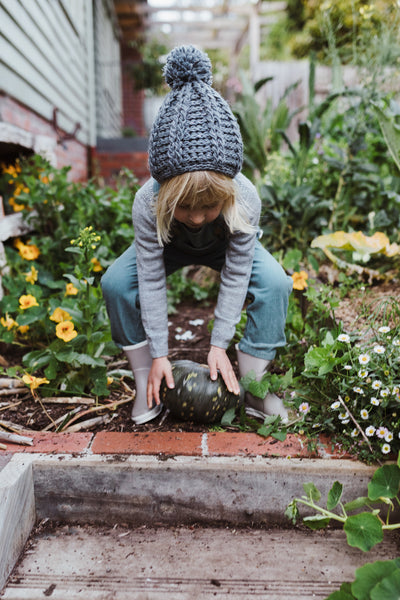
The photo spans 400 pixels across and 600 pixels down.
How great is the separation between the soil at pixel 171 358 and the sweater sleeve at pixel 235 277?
33 cm

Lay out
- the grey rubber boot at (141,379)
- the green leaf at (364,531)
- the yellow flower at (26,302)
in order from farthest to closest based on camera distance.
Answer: the yellow flower at (26,302), the grey rubber boot at (141,379), the green leaf at (364,531)

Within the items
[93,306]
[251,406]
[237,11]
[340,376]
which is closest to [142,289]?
[93,306]

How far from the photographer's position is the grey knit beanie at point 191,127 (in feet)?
4.03

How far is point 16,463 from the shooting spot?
131cm

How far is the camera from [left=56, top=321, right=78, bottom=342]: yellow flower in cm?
163

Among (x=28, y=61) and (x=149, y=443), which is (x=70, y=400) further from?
(x=28, y=61)

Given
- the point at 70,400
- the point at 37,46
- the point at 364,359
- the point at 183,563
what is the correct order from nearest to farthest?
the point at 183,563 < the point at 364,359 < the point at 70,400 < the point at 37,46

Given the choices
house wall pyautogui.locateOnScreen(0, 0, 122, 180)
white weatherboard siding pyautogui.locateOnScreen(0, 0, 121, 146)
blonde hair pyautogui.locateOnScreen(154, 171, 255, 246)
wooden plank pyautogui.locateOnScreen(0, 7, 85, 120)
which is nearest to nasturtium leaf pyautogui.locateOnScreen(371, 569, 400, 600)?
blonde hair pyautogui.locateOnScreen(154, 171, 255, 246)

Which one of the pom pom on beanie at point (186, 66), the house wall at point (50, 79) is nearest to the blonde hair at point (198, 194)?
the pom pom on beanie at point (186, 66)

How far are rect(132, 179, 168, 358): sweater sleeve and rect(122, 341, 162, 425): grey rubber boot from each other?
97mm

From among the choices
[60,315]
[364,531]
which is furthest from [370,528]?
[60,315]

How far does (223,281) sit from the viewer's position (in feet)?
5.27

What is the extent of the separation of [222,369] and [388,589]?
752mm

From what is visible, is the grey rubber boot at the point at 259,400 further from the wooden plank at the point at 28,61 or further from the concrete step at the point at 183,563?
the wooden plank at the point at 28,61
